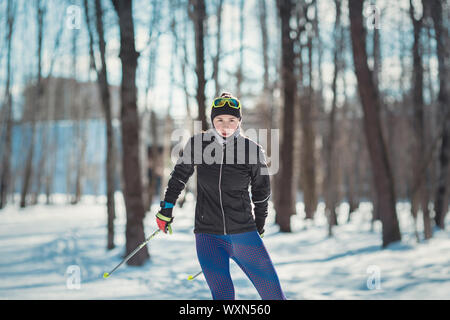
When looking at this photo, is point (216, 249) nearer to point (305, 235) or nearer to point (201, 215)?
point (201, 215)

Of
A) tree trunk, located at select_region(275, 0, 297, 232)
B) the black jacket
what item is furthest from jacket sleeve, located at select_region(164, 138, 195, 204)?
tree trunk, located at select_region(275, 0, 297, 232)

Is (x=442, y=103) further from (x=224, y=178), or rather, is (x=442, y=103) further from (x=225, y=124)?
(x=224, y=178)

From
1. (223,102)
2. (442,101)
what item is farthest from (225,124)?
(442,101)

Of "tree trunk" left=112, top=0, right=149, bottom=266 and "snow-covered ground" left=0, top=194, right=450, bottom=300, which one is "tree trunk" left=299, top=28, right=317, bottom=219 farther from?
"tree trunk" left=112, top=0, right=149, bottom=266

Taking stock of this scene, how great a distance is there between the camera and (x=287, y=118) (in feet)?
42.7

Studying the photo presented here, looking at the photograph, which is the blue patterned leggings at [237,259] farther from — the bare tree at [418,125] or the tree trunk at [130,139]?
the bare tree at [418,125]

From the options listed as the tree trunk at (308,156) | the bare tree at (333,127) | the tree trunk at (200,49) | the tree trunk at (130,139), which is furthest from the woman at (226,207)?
the tree trunk at (308,156)

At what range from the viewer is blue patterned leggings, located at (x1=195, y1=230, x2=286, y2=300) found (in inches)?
117

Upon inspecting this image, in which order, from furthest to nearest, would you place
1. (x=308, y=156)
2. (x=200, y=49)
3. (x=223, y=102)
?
(x=308, y=156) → (x=200, y=49) → (x=223, y=102)

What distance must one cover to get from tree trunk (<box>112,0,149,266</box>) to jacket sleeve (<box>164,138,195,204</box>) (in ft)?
15.7

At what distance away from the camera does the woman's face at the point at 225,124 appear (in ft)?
10.1

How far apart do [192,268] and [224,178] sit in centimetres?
510

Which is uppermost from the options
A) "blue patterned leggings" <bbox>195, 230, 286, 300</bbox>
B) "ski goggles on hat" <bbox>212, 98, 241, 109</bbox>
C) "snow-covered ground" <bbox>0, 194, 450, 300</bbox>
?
"ski goggles on hat" <bbox>212, 98, 241, 109</bbox>
